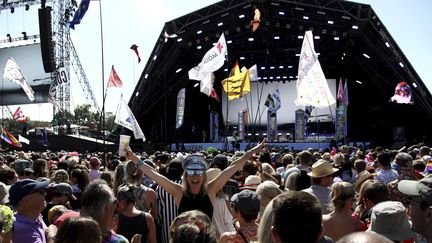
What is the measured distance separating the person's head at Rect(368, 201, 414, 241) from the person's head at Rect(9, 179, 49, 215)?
247 cm

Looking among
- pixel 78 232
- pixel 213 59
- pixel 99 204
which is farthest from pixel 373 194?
pixel 213 59

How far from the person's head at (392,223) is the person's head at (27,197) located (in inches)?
97.4

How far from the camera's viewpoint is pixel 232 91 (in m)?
22.6

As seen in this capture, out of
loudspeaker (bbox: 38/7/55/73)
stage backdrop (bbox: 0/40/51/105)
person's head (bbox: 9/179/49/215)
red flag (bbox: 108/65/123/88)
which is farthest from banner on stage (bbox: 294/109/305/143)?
person's head (bbox: 9/179/49/215)

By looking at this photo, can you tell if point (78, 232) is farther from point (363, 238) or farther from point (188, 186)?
point (188, 186)

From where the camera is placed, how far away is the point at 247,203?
3.57 m

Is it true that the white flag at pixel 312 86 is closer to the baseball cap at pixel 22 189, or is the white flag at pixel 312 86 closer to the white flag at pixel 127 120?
the white flag at pixel 127 120

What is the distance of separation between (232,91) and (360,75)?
20117 millimetres

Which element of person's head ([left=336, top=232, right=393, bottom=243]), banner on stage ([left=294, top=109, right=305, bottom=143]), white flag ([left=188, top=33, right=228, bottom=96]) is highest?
white flag ([left=188, top=33, right=228, bottom=96])

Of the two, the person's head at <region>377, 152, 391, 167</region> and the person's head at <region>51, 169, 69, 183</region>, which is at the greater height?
the person's head at <region>377, 152, 391, 167</region>

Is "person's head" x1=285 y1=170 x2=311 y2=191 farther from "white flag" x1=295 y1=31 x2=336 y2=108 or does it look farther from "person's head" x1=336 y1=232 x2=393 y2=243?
Answer: "white flag" x1=295 y1=31 x2=336 y2=108

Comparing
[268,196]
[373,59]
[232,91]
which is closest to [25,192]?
[268,196]

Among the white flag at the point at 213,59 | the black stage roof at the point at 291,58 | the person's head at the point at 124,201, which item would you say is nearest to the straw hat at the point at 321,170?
the person's head at the point at 124,201

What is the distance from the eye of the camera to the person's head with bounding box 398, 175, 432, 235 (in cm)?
300
